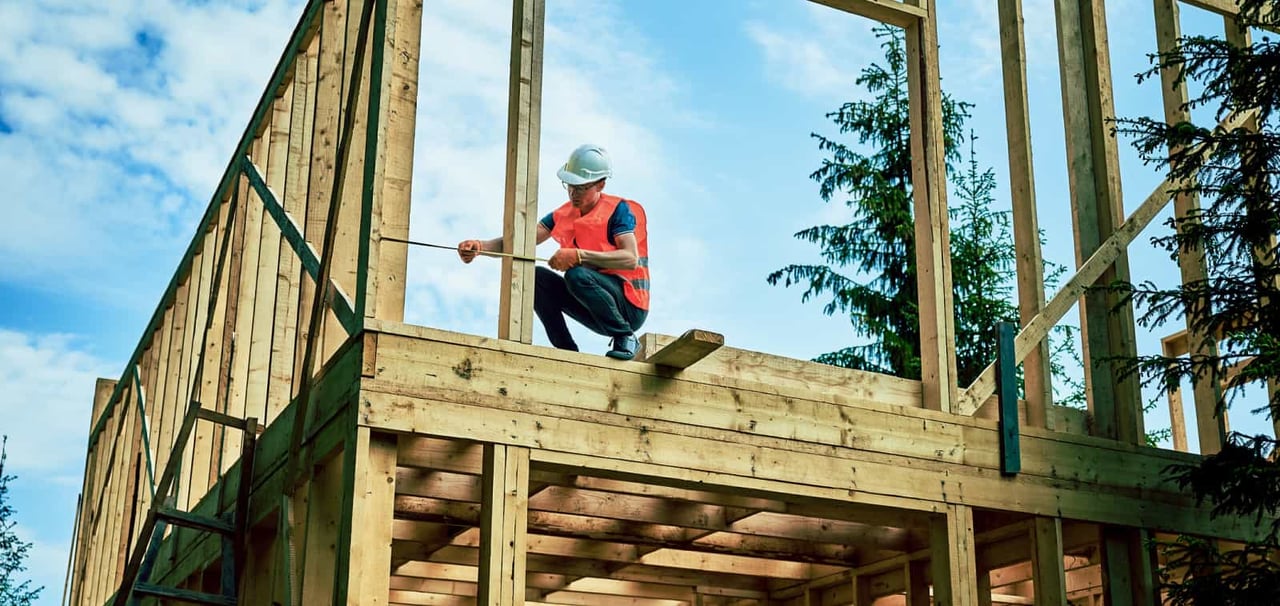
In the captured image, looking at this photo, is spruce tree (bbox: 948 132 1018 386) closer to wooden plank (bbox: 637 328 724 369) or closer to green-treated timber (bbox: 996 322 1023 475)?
green-treated timber (bbox: 996 322 1023 475)

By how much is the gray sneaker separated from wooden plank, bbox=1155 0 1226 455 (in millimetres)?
3485

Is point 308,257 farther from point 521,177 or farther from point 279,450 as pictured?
point 521,177

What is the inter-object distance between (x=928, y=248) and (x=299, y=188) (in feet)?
13.2

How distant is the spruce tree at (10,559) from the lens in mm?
30281

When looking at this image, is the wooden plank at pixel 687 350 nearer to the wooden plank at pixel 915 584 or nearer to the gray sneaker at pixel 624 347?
the gray sneaker at pixel 624 347

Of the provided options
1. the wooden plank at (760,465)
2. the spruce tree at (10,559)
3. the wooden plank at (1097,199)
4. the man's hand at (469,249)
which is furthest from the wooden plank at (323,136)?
the spruce tree at (10,559)

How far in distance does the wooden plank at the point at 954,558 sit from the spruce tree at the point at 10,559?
26.3 m

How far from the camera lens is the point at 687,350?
23.7 ft

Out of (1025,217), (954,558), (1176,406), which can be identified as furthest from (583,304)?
(1176,406)

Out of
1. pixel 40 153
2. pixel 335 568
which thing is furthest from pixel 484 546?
pixel 40 153

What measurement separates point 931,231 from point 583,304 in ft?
7.12

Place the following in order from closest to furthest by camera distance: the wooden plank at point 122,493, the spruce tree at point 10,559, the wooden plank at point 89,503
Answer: the wooden plank at point 122,493, the wooden plank at point 89,503, the spruce tree at point 10,559

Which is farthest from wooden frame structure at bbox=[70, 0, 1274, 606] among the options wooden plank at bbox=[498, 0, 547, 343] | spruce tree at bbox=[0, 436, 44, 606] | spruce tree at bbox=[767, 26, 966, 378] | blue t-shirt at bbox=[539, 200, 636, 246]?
spruce tree at bbox=[0, 436, 44, 606]

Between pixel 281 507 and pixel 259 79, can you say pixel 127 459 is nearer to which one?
pixel 281 507
